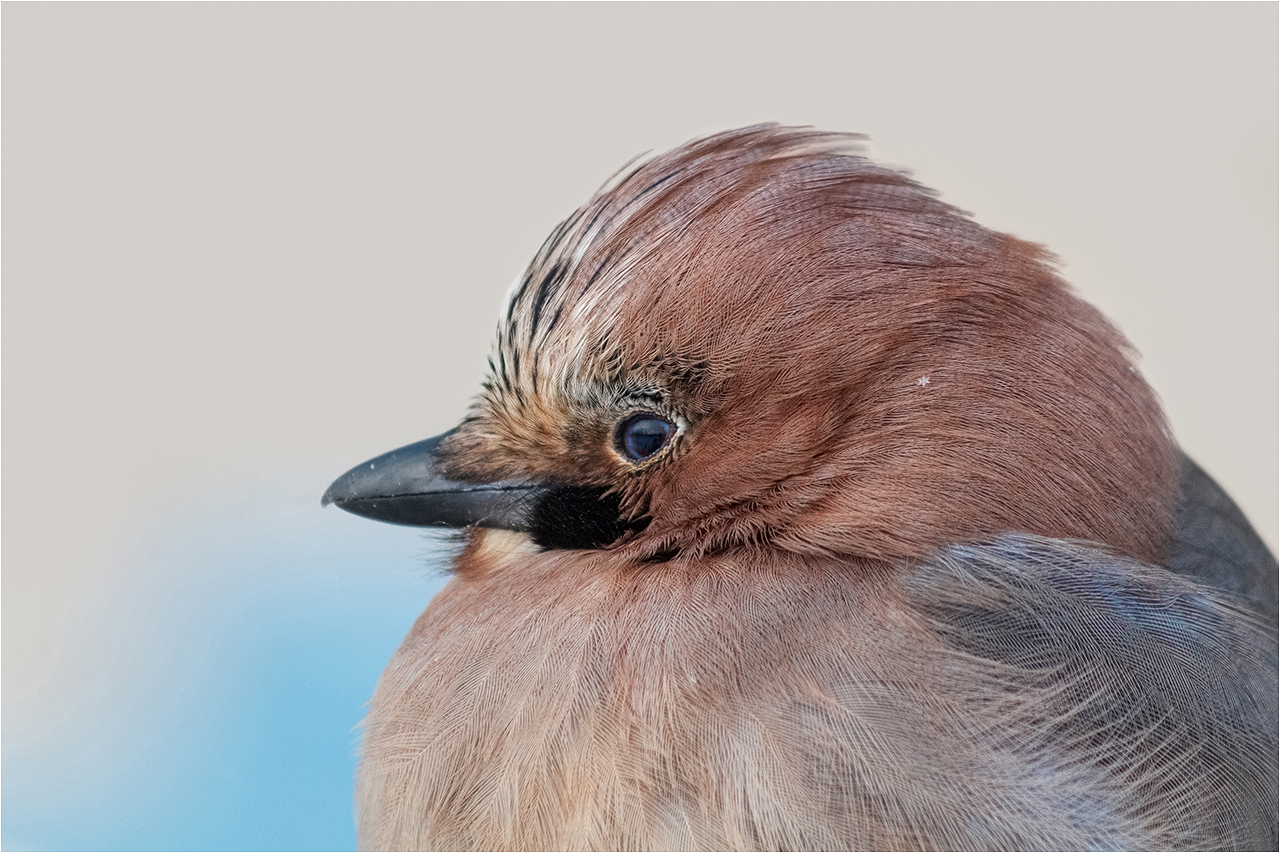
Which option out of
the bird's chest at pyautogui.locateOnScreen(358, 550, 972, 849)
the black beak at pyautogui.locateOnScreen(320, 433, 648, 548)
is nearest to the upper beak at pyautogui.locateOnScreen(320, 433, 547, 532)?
the black beak at pyautogui.locateOnScreen(320, 433, 648, 548)

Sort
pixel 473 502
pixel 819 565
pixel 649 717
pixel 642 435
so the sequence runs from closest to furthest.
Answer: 1. pixel 649 717
2. pixel 819 565
3. pixel 642 435
4. pixel 473 502

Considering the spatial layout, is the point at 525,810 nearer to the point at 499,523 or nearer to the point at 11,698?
the point at 499,523

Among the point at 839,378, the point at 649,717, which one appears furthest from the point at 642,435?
the point at 649,717

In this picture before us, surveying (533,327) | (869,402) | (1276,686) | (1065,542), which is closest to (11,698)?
(533,327)

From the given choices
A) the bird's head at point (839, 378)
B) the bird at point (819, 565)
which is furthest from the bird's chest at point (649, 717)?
the bird's head at point (839, 378)

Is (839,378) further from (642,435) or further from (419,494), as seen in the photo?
(419,494)

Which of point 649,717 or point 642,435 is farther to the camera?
point 642,435

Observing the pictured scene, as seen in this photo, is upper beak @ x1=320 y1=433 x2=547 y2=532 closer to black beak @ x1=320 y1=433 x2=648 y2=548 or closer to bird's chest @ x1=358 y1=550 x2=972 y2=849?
black beak @ x1=320 y1=433 x2=648 y2=548
